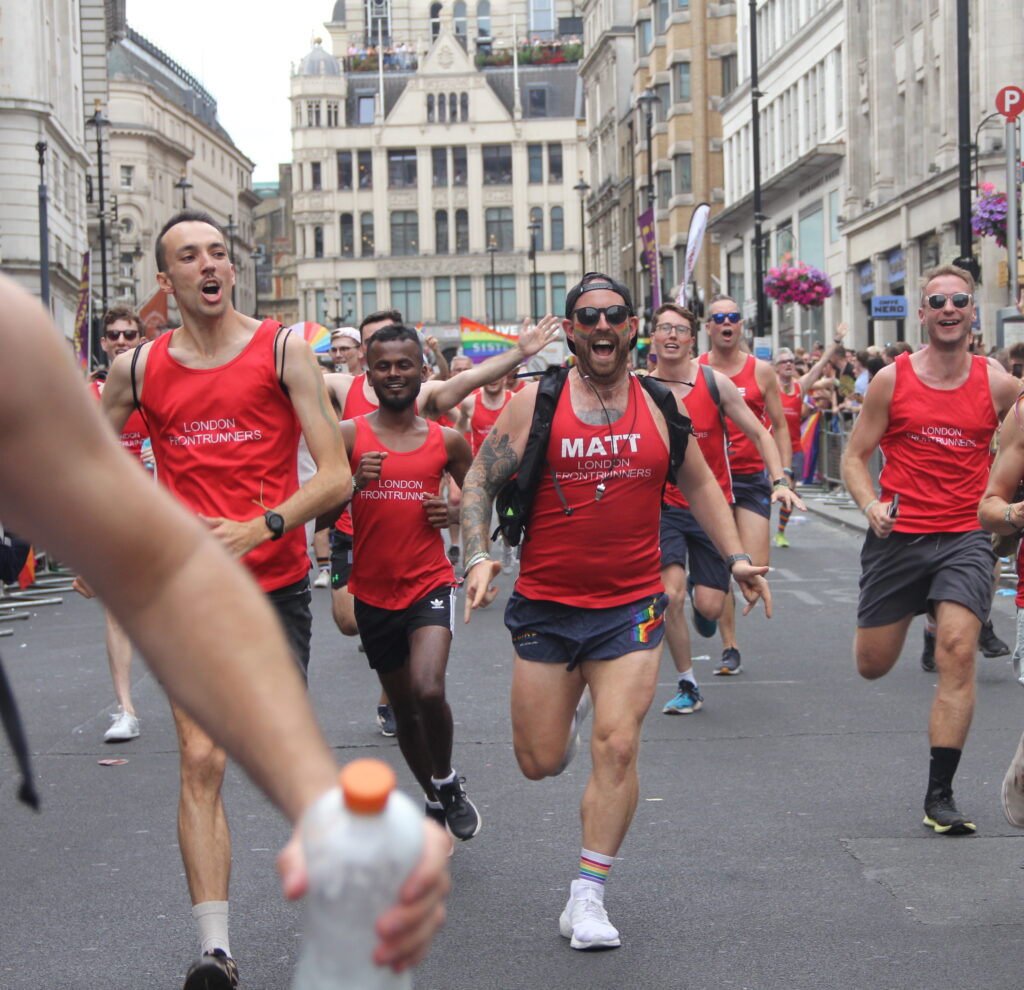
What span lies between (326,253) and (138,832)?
126 m

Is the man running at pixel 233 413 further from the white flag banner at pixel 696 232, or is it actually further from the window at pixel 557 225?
the window at pixel 557 225

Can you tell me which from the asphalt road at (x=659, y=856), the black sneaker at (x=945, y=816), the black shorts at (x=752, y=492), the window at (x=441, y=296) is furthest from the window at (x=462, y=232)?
the black sneaker at (x=945, y=816)

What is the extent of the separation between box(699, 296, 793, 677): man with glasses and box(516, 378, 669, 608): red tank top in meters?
4.53

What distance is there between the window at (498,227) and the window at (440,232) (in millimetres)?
2990

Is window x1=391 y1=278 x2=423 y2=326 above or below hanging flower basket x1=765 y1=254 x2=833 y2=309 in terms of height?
above

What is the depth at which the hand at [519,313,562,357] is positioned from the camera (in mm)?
7645

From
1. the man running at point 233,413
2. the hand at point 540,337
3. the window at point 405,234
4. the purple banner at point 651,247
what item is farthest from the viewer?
the window at point 405,234

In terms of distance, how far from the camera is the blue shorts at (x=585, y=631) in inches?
227

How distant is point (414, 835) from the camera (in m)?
1.39

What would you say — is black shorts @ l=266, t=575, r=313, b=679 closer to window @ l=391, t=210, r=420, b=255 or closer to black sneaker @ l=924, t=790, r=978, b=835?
black sneaker @ l=924, t=790, r=978, b=835

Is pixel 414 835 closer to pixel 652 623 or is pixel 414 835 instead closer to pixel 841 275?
pixel 652 623

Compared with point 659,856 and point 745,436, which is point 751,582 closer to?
point 659,856

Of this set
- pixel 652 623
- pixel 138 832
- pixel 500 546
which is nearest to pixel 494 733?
pixel 138 832

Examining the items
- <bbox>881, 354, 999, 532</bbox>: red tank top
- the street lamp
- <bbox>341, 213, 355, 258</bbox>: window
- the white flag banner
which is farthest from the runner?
<bbox>341, 213, 355, 258</bbox>: window
